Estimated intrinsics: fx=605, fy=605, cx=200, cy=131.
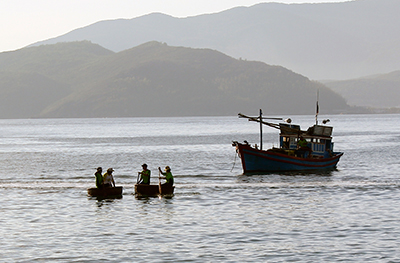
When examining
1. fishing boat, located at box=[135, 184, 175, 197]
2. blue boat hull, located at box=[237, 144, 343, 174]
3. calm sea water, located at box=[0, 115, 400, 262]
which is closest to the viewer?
calm sea water, located at box=[0, 115, 400, 262]

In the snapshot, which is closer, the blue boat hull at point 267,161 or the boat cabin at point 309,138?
the blue boat hull at point 267,161

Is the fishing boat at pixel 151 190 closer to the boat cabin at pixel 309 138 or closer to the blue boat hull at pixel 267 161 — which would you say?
the blue boat hull at pixel 267 161

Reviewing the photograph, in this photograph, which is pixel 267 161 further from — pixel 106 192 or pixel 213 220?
pixel 213 220

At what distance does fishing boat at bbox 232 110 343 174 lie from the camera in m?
55.9

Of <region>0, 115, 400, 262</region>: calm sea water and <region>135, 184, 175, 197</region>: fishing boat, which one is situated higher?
<region>135, 184, 175, 197</region>: fishing boat

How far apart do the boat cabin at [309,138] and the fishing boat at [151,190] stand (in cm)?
2001

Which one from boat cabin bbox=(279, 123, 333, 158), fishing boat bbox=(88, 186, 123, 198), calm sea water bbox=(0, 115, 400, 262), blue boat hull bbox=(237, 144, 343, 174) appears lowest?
calm sea water bbox=(0, 115, 400, 262)

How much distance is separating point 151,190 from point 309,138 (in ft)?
76.1

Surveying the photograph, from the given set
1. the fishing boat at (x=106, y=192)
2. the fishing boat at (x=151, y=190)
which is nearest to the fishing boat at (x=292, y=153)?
the fishing boat at (x=151, y=190)

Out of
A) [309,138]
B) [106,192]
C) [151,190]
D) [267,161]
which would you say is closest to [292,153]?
[309,138]

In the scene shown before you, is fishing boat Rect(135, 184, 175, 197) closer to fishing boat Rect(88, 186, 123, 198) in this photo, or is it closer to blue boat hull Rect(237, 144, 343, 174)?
fishing boat Rect(88, 186, 123, 198)

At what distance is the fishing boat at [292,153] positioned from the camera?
55875 mm

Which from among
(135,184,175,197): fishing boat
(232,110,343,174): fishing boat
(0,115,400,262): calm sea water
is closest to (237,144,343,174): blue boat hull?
(232,110,343,174): fishing boat

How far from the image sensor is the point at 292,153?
191 feet
